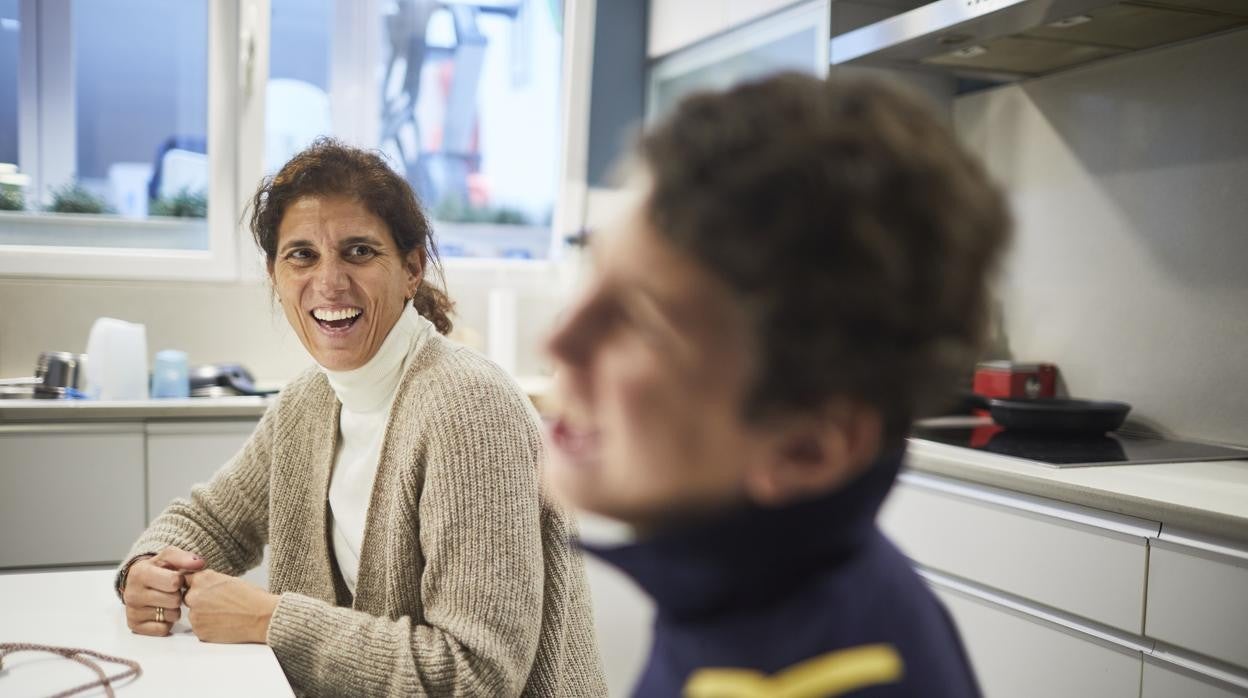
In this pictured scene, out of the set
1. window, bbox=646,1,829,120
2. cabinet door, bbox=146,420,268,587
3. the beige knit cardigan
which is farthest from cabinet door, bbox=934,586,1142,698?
cabinet door, bbox=146,420,268,587

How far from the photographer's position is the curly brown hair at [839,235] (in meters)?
0.34

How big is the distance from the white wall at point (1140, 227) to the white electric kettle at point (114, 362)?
2319 mm

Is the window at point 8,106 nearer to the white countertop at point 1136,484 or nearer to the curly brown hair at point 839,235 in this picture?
the white countertop at point 1136,484

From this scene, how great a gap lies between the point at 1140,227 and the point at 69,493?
8.94 feet

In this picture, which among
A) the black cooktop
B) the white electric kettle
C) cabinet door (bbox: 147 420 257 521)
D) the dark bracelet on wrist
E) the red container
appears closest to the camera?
the dark bracelet on wrist

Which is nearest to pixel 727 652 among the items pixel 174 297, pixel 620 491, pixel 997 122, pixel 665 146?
pixel 620 491

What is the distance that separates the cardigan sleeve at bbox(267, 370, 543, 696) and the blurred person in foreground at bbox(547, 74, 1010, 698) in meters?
0.80

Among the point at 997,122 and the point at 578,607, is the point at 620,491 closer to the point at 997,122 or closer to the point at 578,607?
the point at 578,607

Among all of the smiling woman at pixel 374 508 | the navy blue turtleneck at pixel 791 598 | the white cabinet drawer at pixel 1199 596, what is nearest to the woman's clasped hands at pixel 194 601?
the smiling woman at pixel 374 508

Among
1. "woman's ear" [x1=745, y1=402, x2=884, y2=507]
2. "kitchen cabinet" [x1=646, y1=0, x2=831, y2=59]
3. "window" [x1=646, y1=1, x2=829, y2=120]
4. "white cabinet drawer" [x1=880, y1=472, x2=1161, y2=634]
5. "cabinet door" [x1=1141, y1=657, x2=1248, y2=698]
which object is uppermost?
"kitchen cabinet" [x1=646, y1=0, x2=831, y2=59]

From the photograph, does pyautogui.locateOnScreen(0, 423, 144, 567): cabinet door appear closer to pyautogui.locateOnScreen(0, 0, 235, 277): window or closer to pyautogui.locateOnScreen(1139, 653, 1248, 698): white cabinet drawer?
pyautogui.locateOnScreen(0, 0, 235, 277): window

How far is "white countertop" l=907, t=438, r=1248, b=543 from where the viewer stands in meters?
1.62

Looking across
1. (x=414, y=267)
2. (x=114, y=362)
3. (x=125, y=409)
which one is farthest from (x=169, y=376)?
(x=414, y=267)

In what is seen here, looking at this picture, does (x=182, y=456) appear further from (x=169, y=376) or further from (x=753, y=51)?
(x=753, y=51)
